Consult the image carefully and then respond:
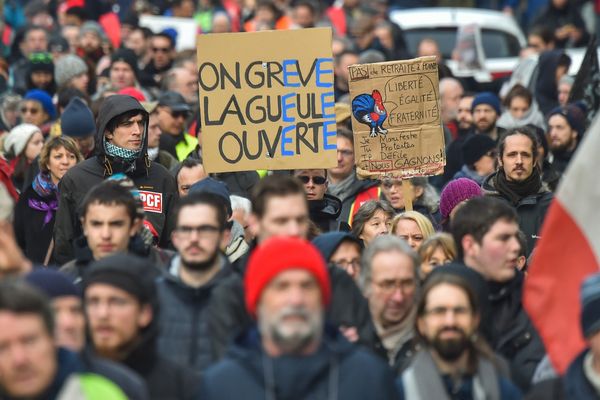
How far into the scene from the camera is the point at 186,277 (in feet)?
30.2

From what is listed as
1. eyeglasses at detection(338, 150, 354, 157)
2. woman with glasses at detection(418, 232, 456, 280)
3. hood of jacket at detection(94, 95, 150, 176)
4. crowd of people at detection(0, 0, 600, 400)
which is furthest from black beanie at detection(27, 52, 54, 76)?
woman with glasses at detection(418, 232, 456, 280)

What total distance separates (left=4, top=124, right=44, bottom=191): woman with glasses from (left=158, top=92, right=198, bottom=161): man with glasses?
40.6 inches

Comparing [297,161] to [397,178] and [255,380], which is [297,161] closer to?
[397,178]

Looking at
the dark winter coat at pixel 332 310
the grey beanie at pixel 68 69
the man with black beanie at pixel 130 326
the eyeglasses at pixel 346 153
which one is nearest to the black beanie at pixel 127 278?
the man with black beanie at pixel 130 326

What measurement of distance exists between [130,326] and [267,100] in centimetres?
431

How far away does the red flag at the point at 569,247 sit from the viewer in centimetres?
888

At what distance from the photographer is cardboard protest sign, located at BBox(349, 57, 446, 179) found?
1307 cm

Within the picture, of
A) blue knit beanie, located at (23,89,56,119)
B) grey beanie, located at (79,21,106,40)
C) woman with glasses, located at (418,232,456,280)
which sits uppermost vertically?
grey beanie, located at (79,21,106,40)

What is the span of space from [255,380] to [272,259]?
0.52 m

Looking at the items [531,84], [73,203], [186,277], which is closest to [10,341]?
[186,277]

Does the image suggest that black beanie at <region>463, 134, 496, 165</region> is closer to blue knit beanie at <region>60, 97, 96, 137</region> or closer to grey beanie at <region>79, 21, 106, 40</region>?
blue knit beanie at <region>60, 97, 96, 137</region>

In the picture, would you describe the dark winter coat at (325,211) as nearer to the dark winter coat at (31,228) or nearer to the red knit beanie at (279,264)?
the dark winter coat at (31,228)

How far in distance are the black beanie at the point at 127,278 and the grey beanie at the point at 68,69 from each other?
9.71m

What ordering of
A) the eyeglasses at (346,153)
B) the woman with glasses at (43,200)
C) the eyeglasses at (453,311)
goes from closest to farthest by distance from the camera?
the eyeglasses at (453,311), the woman with glasses at (43,200), the eyeglasses at (346,153)
